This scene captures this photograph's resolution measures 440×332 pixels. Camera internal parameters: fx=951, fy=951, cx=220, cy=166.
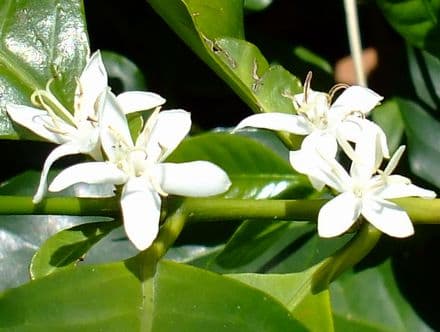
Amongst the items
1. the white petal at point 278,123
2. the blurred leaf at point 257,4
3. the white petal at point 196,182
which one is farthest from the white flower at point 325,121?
the blurred leaf at point 257,4

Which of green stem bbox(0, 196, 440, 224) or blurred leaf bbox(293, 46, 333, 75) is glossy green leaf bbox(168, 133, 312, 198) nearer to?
green stem bbox(0, 196, 440, 224)

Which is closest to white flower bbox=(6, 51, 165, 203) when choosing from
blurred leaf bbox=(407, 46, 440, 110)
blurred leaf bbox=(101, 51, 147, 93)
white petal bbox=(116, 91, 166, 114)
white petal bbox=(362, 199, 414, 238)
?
white petal bbox=(116, 91, 166, 114)

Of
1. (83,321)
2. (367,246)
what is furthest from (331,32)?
(83,321)

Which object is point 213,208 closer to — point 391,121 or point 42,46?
point 42,46

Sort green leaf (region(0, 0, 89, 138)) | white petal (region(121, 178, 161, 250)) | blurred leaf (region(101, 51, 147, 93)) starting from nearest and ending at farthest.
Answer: white petal (region(121, 178, 161, 250)), green leaf (region(0, 0, 89, 138)), blurred leaf (region(101, 51, 147, 93))

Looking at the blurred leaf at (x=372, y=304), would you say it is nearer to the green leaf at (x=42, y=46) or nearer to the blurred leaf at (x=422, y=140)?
the blurred leaf at (x=422, y=140)

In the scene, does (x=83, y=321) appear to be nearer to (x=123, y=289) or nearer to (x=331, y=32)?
(x=123, y=289)
